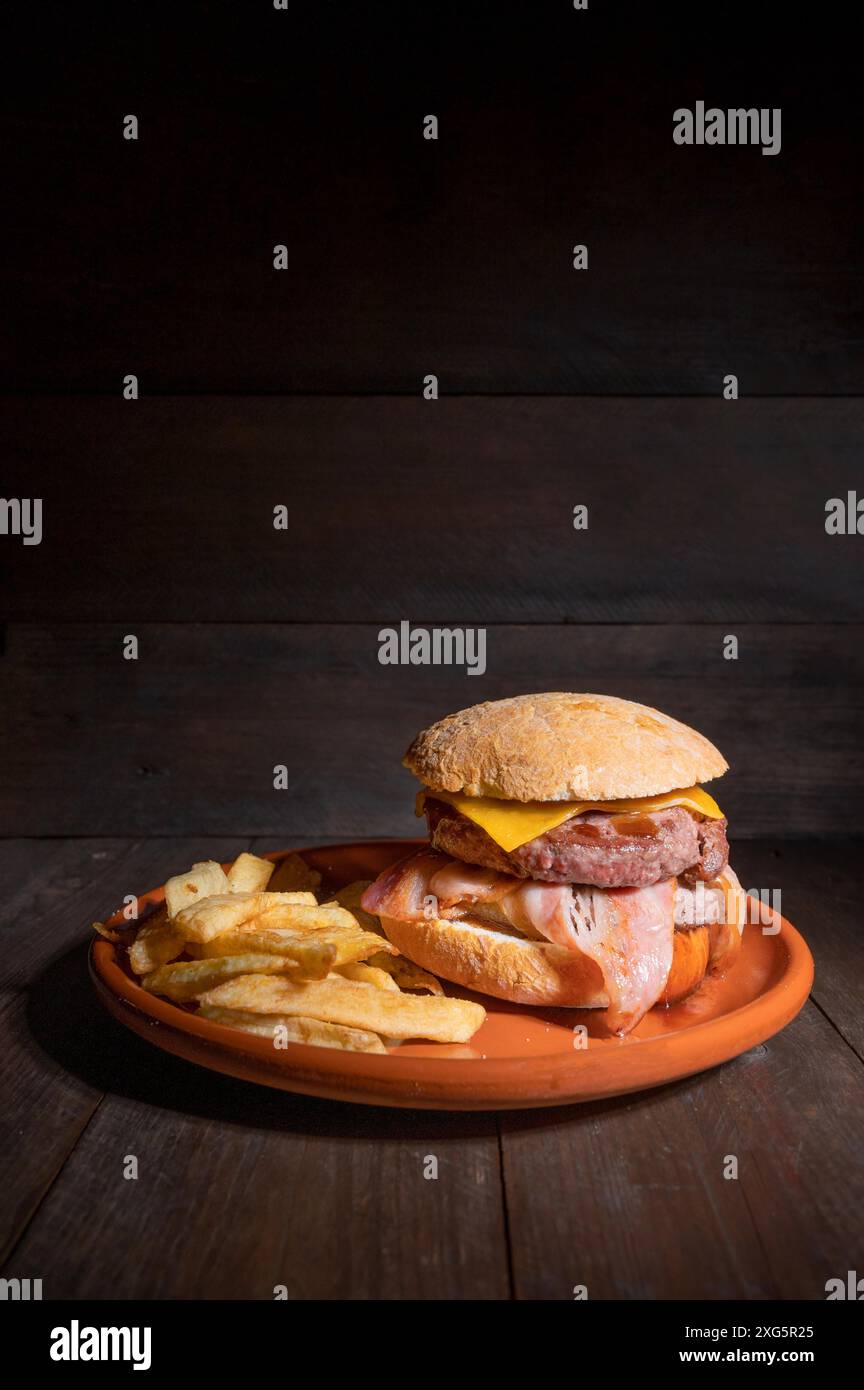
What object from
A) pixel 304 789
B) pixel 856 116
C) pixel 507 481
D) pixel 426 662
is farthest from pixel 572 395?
pixel 304 789

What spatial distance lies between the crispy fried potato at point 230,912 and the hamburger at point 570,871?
0.54 feet

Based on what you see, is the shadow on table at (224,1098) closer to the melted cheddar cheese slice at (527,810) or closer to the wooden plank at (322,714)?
the melted cheddar cheese slice at (527,810)

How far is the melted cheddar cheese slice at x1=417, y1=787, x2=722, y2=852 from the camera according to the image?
1761mm

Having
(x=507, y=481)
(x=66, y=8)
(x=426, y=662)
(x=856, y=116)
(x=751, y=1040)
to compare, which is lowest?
(x=751, y=1040)

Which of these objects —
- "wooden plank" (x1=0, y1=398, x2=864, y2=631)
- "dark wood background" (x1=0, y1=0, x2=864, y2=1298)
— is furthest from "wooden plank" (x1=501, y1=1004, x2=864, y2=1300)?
"wooden plank" (x1=0, y1=398, x2=864, y2=631)

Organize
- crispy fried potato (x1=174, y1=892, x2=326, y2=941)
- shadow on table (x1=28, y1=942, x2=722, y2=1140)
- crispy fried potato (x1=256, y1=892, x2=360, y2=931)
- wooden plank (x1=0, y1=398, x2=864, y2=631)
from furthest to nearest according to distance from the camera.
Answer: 1. wooden plank (x1=0, y1=398, x2=864, y2=631)
2. crispy fried potato (x1=256, y1=892, x2=360, y2=931)
3. crispy fried potato (x1=174, y1=892, x2=326, y2=941)
4. shadow on table (x1=28, y1=942, x2=722, y2=1140)

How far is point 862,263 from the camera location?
3266 millimetres

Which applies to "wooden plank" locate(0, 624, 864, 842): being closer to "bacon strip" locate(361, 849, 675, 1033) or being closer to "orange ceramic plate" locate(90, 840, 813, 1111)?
"bacon strip" locate(361, 849, 675, 1033)

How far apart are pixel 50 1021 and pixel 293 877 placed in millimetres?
564

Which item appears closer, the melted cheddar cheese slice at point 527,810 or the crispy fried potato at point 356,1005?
the crispy fried potato at point 356,1005

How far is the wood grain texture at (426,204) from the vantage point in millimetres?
3197

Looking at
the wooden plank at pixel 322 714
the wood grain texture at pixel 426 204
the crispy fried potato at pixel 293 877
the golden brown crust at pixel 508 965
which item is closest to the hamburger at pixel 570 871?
the golden brown crust at pixel 508 965

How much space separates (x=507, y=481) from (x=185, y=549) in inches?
42.2

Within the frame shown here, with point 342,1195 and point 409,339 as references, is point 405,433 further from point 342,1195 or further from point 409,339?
point 342,1195
